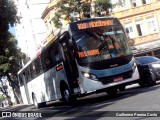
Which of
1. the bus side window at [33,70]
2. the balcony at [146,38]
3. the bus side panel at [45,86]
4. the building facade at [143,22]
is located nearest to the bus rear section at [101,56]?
the bus side panel at [45,86]

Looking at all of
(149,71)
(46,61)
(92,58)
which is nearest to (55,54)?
(46,61)

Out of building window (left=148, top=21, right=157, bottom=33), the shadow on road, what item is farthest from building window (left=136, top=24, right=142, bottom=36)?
the shadow on road

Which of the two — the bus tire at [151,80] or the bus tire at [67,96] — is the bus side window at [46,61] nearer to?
the bus tire at [67,96]

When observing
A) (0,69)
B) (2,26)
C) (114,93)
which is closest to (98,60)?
(114,93)

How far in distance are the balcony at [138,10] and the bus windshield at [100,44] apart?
86.0 ft

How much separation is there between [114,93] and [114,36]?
11.0 ft

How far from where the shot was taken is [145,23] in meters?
39.9

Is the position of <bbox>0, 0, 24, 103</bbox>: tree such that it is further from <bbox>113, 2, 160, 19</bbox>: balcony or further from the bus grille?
<bbox>113, 2, 160, 19</bbox>: balcony

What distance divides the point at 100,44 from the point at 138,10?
27449mm

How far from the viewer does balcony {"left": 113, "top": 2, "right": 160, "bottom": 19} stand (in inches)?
1553

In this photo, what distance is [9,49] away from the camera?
41875 millimetres

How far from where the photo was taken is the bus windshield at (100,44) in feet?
44.4

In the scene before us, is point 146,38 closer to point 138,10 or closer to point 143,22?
point 143,22

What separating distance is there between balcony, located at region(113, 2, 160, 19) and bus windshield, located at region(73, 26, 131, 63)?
26.2m
